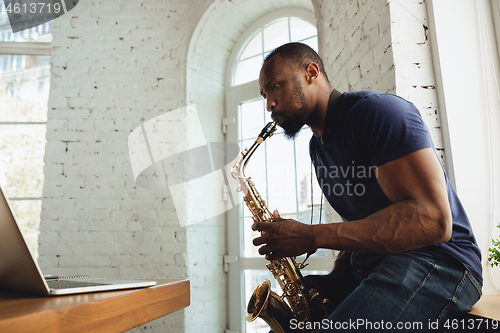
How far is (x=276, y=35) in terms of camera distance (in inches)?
138

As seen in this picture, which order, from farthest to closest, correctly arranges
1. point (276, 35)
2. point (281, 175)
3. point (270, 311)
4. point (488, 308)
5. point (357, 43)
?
point (276, 35), point (281, 175), point (357, 43), point (270, 311), point (488, 308)

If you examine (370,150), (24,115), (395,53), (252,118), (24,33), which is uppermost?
(24,33)

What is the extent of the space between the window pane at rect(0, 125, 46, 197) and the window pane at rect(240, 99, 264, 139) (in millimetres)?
1941

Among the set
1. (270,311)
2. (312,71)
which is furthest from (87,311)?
(312,71)

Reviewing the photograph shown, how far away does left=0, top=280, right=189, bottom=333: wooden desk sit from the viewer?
0.49 metres

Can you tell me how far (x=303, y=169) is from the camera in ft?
10.3

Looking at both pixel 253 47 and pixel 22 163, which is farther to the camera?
pixel 253 47

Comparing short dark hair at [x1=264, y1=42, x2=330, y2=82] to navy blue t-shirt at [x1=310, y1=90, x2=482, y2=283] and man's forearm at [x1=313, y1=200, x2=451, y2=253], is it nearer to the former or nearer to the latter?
navy blue t-shirt at [x1=310, y1=90, x2=482, y2=283]

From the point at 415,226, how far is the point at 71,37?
3531mm

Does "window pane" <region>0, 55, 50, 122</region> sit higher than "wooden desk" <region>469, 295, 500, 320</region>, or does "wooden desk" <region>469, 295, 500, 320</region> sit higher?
"window pane" <region>0, 55, 50, 122</region>

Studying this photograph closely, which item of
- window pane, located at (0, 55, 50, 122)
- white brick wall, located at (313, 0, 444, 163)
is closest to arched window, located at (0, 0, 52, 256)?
window pane, located at (0, 55, 50, 122)

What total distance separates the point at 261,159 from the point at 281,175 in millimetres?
254

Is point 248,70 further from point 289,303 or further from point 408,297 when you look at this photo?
point 408,297

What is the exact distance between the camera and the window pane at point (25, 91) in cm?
359
